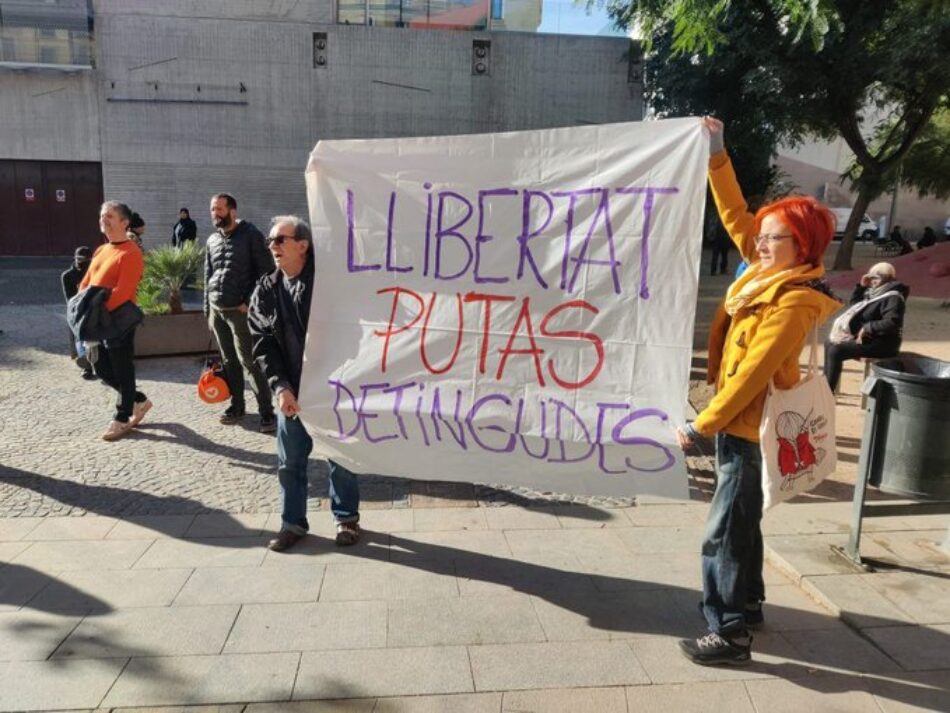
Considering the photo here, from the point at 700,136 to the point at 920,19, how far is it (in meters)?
12.4

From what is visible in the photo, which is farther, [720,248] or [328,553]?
[720,248]

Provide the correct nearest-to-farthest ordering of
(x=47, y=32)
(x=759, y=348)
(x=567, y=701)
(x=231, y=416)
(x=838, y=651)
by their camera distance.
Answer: (x=759, y=348), (x=567, y=701), (x=838, y=651), (x=231, y=416), (x=47, y=32)

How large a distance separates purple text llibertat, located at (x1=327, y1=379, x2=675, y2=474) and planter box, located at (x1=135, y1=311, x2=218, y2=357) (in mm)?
5559

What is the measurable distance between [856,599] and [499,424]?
1887 mm

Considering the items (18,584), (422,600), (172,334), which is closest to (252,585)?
(422,600)

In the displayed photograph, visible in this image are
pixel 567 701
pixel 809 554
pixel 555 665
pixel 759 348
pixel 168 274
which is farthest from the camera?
pixel 168 274

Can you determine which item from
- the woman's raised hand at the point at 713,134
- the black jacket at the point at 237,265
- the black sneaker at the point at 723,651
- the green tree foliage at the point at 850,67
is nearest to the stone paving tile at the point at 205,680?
the black sneaker at the point at 723,651

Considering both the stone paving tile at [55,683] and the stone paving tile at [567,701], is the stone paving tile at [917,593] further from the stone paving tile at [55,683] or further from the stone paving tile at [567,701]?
the stone paving tile at [55,683]

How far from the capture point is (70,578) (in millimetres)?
3629

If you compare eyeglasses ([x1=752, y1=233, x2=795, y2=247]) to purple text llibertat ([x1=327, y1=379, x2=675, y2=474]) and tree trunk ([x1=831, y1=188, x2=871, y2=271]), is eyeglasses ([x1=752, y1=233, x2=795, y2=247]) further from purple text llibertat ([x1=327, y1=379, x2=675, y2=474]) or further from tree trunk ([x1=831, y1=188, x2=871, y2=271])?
tree trunk ([x1=831, y1=188, x2=871, y2=271])

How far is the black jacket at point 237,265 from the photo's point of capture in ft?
18.7

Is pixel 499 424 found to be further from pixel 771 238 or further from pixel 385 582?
pixel 771 238

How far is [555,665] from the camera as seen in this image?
9.72 feet

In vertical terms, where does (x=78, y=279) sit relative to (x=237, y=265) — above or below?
below
